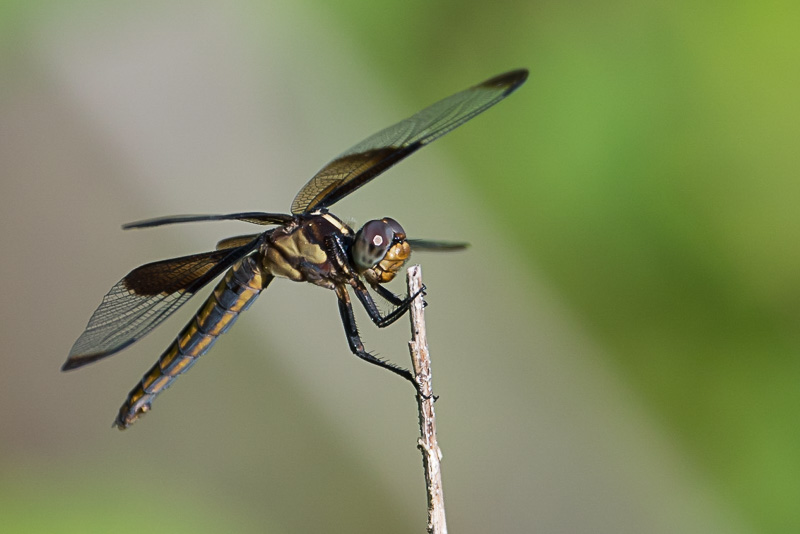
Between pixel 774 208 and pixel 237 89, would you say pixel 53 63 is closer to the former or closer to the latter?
pixel 237 89

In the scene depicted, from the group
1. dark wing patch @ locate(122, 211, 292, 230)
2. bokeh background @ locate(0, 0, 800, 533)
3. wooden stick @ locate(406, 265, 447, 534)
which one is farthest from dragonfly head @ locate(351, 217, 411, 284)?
bokeh background @ locate(0, 0, 800, 533)

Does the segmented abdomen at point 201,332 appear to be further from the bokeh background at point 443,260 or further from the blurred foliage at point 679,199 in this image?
the blurred foliage at point 679,199

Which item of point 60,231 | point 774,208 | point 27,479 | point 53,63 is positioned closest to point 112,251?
point 60,231

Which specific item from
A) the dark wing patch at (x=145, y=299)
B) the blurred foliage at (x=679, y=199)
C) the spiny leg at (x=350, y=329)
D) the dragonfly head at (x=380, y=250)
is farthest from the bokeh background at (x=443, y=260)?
the dragonfly head at (x=380, y=250)

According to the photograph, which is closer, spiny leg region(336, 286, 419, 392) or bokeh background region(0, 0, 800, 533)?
spiny leg region(336, 286, 419, 392)

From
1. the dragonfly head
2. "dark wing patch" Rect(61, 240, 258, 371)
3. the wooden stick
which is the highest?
"dark wing patch" Rect(61, 240, 258, 371)

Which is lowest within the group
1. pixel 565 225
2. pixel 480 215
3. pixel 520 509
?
pixel 520 509

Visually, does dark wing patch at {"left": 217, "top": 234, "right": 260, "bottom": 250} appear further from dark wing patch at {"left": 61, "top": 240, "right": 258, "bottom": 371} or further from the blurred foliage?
the blurred foliage
